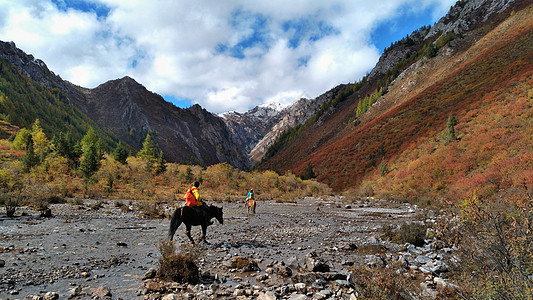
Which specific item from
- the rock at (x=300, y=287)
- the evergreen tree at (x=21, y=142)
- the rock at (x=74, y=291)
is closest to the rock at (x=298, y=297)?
the rock at (x=300, y=287)

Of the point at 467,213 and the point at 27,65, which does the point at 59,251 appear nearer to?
the point at 467,213

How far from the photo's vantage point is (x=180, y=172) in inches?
1973

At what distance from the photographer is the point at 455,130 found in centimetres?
3725

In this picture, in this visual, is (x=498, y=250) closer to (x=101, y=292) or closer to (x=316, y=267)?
(x=316, y=267)

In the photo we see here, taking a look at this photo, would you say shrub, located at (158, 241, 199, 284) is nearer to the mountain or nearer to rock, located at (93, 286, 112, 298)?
rock, located at (93, 286, 112, 298)

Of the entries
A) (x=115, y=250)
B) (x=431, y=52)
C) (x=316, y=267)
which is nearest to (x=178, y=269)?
(x=316, y=267)

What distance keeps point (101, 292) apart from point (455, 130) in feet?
150

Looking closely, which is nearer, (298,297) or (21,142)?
(298,297)

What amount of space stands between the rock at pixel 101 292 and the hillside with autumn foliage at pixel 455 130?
73.9 ft

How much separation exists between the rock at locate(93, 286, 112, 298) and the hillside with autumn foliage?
73.9 ft

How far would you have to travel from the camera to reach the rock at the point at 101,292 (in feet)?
17.1

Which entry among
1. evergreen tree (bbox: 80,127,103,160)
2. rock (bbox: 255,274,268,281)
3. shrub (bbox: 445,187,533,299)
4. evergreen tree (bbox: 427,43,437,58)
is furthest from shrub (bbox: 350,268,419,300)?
evergreen tree (bbox: 427,43,437,58)

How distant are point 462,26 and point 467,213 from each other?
13074 cm

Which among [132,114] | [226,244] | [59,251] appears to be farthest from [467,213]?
[132,114]
